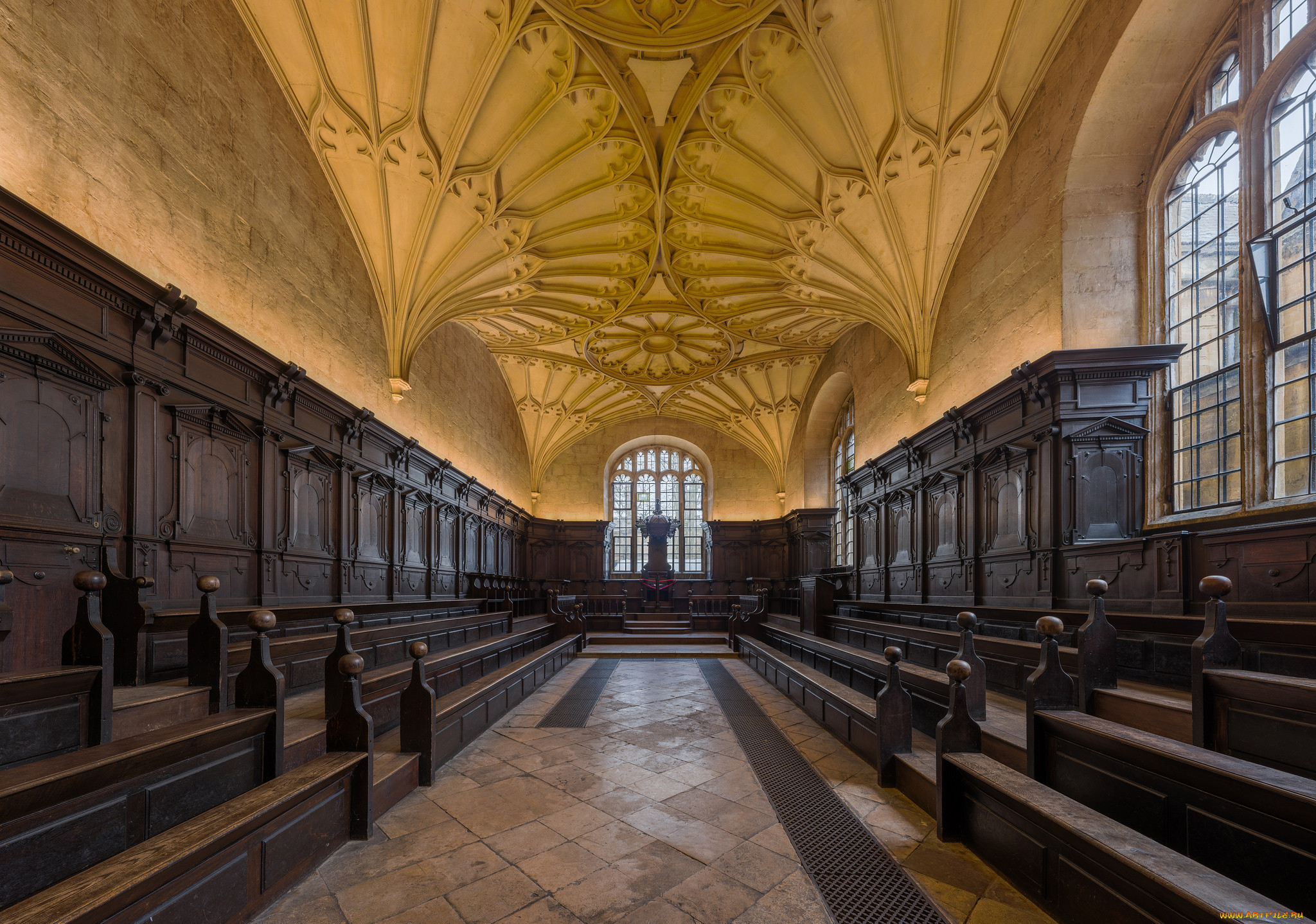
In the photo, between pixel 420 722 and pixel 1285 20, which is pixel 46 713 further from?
pixel 1285 20

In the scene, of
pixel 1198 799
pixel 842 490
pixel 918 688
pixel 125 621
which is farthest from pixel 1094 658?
pixel 842 490

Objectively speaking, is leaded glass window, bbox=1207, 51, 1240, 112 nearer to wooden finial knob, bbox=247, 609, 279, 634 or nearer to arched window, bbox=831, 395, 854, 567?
wooden finial knob, bbox=247, 609, 279, 634

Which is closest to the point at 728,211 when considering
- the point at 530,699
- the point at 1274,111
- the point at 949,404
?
the point at 949,404

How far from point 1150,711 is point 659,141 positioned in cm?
934

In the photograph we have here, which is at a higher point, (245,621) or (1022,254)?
(1022,254)

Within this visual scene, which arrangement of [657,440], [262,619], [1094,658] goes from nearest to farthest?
[262,619] → [1094,658] → [657,440]

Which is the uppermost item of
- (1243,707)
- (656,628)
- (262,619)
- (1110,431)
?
(1110,431)

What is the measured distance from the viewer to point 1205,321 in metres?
5.78

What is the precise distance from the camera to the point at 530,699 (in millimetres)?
7293

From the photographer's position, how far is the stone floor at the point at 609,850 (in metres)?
2.50

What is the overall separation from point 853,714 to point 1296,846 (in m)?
3.18

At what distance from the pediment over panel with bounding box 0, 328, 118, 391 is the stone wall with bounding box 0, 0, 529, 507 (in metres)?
1.01

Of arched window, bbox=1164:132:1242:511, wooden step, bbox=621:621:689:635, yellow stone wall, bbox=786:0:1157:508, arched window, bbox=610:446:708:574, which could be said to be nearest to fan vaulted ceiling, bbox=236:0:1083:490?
yellow stone wall, bbox=786:0:1157:508

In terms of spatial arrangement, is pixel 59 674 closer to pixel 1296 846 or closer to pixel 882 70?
pixel 1296 846
